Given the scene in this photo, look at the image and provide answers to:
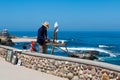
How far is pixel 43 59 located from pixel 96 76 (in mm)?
3600

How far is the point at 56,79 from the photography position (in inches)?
528

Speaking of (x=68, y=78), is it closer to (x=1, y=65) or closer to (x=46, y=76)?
(x=46, y=76)

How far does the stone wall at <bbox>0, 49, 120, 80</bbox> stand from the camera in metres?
11.8

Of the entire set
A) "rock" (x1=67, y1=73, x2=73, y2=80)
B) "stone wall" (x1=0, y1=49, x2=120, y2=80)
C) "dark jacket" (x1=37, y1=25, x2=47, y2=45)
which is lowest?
"rock" (x1=67, y1=73, x2=73, y2=80)

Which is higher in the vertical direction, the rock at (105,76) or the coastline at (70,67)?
the coastline at (70,67)

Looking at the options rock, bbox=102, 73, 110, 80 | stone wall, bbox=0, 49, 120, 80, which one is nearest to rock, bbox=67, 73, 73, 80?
stone wall, bbox=0, 49, 120, 80

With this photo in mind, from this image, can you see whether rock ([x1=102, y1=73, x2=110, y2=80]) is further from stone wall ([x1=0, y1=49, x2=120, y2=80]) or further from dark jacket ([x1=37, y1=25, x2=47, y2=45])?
dark jacket ([x1=37, y1=25, x2=47, y2=45])

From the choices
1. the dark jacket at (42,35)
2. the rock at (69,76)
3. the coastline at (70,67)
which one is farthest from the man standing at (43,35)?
the rock at (69,76)

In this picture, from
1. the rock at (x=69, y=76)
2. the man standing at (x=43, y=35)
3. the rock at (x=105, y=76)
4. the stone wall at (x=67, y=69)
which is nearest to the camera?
the rock at (x=105, y=76)

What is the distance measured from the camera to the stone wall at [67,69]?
11.8 m

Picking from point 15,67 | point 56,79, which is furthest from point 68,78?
point 15,67

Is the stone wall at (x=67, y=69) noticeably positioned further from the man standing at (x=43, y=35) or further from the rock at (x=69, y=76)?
the man standing at (x=43, y=35)

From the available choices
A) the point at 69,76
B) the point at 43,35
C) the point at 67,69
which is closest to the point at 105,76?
the point at 69,76

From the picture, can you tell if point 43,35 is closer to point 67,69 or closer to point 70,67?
point 67,69
